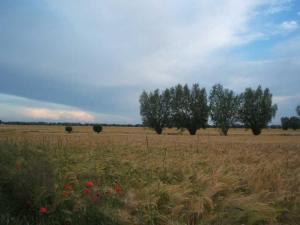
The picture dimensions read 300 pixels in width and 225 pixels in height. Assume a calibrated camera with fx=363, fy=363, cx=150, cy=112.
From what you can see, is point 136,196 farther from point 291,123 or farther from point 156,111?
point 291,123

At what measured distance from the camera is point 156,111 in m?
88.0

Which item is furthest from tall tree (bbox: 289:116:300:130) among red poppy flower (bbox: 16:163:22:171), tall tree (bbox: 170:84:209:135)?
red poppy flower (bbox: 16:163:22:171)

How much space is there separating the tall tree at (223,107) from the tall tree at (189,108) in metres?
1.99

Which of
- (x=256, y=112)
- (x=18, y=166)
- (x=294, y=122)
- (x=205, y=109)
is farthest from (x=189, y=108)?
(x=18, y=166)

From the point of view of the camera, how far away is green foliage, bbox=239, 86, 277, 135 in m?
84.1

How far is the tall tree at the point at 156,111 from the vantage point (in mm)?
87188

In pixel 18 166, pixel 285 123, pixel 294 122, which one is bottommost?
pixel 18 166

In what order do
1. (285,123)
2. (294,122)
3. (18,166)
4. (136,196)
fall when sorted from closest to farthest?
(136,196) → (18,166) → (294,122) → (285,123)

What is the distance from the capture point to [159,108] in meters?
88.4

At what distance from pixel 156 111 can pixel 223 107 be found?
16.0m

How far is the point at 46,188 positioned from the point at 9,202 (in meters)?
0.72

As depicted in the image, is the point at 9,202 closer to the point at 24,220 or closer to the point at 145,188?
the point at 24,220

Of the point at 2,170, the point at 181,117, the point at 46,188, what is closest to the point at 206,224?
the point at 46,188

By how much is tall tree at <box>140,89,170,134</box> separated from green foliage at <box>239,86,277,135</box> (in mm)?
17884
